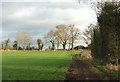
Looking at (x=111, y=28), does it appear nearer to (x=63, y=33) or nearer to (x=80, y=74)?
(x=80, y=74)

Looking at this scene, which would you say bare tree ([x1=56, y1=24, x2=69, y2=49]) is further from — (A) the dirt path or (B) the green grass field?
(A) the dirt path

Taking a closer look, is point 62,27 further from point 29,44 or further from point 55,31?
point 29,44

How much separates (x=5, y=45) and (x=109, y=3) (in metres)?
147

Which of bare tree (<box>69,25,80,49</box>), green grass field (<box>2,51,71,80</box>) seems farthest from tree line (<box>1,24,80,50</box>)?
green grass field (<box>2,51,71,80</box>)

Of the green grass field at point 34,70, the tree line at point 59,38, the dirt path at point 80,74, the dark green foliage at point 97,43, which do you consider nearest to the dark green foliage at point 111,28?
the green grass field at point 34,70

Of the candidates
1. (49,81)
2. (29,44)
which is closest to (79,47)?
(29,44)

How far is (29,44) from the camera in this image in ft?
646

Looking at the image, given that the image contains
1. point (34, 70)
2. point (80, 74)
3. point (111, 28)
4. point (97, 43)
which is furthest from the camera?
point (97, 43)

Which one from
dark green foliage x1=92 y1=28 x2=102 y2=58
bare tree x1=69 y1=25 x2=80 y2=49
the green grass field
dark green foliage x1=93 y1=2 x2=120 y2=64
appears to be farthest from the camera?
bare tree x1=69 y1=25 x2=80 y2=49

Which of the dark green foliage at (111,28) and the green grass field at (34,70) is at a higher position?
the dark green foliage at (111,28)

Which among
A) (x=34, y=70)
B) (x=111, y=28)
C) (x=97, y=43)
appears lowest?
(x=34, y=70)

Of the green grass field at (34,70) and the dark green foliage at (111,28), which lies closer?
the green grass field at (34,70)

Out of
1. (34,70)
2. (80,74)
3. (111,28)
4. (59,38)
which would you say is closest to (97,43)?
(111,28)

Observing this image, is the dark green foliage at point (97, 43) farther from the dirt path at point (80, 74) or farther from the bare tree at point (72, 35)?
the bare tree at point (72, 35)
